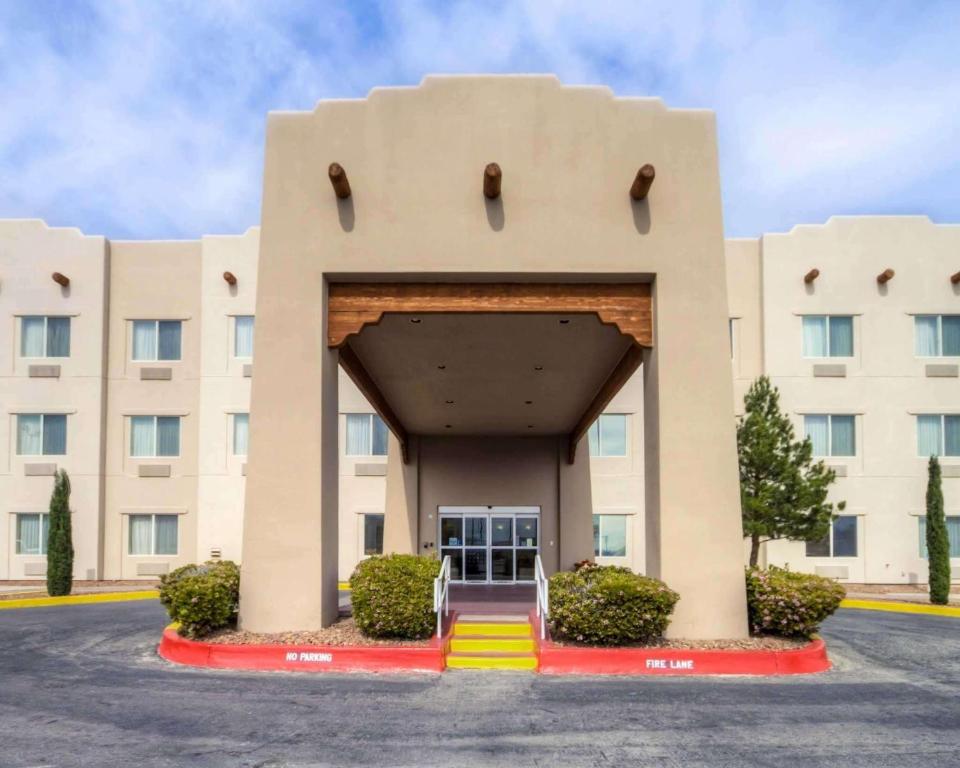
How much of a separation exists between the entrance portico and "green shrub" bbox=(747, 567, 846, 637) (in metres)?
0.43

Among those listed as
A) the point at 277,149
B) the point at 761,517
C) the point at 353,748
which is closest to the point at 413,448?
the point at 761,517

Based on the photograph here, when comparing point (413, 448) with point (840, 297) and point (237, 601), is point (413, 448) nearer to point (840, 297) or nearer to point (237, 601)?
point (237, 601)

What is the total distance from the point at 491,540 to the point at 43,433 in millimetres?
14725

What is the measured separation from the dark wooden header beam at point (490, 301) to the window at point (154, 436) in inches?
629

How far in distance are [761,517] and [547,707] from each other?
14.0 m

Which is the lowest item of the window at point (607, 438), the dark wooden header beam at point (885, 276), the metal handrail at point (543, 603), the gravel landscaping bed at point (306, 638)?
the gravel landscaping bed at point (306, 638)

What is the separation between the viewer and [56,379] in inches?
989

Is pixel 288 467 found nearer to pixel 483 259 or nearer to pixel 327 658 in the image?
pixel 327 658

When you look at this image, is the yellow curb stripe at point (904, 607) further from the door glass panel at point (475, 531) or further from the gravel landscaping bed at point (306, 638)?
the gravel landscaping bed at point (306, 638)

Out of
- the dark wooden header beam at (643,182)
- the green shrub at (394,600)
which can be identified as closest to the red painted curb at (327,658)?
the green shrub at (394,600)

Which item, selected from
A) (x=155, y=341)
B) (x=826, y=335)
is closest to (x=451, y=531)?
(x=155, y=341)

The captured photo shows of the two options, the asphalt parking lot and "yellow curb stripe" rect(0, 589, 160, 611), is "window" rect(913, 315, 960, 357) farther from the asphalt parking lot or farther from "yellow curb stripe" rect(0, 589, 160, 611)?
"yellow curb stripe" rect(0, 589, 160, 611)

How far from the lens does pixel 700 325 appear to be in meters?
11.4

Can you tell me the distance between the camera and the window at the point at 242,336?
83.8 feet
